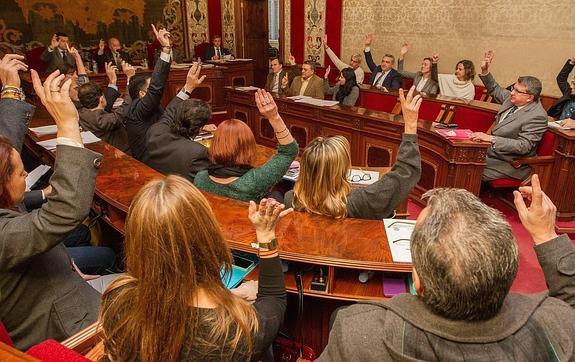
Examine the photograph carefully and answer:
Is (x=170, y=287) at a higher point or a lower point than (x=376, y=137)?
higher

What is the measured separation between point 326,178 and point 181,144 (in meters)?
1.18

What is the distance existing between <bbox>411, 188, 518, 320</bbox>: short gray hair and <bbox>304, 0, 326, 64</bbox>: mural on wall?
28.6 ft

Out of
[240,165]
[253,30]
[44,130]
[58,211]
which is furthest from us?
[253,30]

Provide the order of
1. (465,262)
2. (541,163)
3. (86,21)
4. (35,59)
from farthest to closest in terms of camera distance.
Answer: (86,21) → (35,59) → (541,163) → (465,262)

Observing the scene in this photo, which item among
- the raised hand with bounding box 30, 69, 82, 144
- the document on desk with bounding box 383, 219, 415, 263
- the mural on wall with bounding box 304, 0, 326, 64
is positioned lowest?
the document on desk with bounding box 383, 219, 415, 263

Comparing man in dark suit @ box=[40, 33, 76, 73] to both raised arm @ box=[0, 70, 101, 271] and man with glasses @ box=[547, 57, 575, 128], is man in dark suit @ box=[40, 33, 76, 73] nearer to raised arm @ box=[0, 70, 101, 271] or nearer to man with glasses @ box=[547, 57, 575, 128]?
raised arm @ box=[0, 70, 101, 271]

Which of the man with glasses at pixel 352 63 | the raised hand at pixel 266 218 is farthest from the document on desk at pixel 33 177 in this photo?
the man with glasses at pixel 352 63

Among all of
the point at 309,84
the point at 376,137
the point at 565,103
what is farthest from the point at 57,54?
the point at 565,103

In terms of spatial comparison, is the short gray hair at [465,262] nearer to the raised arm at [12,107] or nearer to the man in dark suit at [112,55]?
the raised arm at [12,107]

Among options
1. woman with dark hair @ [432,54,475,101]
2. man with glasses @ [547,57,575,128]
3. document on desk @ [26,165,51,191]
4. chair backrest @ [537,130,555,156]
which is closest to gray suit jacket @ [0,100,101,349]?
document on desk @ [26,165,51,191]

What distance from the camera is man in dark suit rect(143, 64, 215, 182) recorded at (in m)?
2.89

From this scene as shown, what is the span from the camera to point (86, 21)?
986 centimetres

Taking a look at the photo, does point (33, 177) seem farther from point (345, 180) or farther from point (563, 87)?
point (563, 87)

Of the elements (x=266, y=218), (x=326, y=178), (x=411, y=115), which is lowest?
(x=326, y=178)
